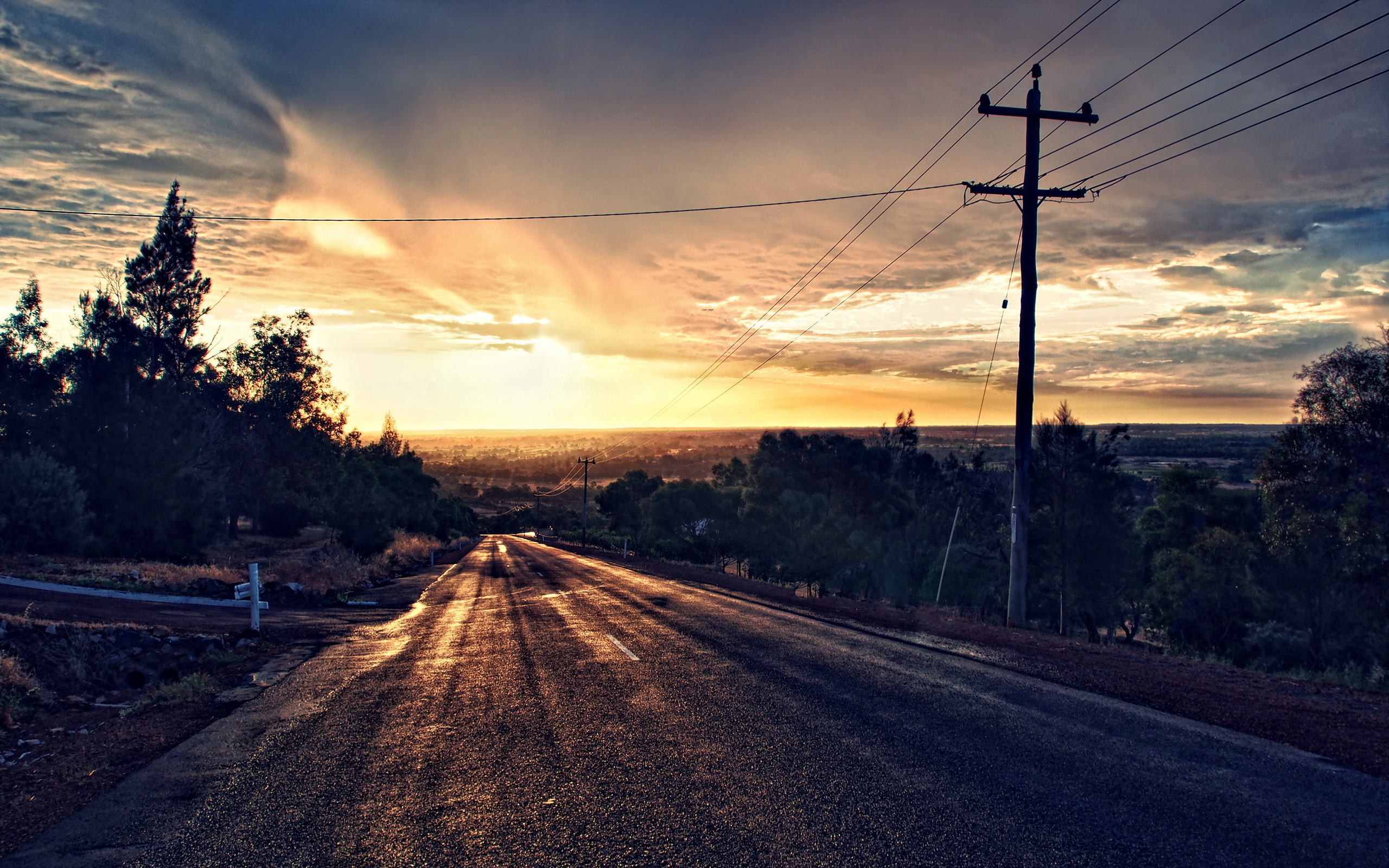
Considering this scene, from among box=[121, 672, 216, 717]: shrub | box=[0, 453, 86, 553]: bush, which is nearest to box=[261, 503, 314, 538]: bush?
box=[0, 453, 86, 553]: bush

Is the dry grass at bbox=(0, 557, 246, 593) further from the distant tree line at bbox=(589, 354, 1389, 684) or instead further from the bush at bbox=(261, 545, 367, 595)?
the distant tree line at bbox=(589, 354, 1389, 684)

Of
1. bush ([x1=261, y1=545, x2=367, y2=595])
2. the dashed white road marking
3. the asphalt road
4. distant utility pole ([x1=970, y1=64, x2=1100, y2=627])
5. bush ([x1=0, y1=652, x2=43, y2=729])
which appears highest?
distant utility pole ([x1=970, y1=64, x2=1100, y2=627])

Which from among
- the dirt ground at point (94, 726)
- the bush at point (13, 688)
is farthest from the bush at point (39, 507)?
the bush at point (13, 688)

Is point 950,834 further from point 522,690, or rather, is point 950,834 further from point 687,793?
point 522,690

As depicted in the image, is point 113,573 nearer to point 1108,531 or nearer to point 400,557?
point 400,557

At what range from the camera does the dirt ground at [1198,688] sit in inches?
253

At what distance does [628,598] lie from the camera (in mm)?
18281

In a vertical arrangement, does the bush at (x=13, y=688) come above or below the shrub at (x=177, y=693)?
above

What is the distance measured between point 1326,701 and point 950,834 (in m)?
7.08

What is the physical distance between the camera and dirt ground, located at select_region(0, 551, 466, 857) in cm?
504

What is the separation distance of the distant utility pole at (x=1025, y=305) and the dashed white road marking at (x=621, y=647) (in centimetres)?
940

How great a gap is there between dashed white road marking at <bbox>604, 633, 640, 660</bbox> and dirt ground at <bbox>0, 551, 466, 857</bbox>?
4871 mm

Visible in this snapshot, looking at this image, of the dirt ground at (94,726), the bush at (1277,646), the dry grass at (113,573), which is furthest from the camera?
the bush at (1277,646)

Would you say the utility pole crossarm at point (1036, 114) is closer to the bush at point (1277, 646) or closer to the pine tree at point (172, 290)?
the bush at point (1277, 646)
